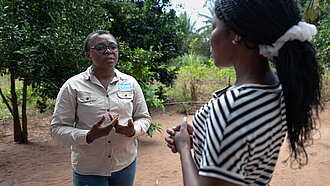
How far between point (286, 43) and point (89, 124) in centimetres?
159

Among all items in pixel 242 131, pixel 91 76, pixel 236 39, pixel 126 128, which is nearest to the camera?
pixel 242 131

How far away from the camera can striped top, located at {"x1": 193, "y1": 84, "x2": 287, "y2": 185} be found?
2.69ft

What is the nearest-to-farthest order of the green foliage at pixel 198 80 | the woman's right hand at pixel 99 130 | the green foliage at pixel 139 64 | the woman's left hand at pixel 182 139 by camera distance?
the woman's left hand at pixel 182 139
the woman's right hand at pixel 99 130
the green foliage at pixel 139 64
the green foliage at pixel 198 80

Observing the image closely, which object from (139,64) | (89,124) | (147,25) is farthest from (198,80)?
(89,124)

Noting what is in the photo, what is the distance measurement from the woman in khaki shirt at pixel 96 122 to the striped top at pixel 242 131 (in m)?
1.11

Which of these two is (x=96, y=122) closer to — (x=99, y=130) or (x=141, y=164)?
(x=99, y=130)

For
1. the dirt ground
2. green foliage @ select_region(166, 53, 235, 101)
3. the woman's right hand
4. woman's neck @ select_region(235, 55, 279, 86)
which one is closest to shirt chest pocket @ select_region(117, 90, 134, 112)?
the woman's right hand

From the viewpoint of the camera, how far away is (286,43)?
0.88 meters

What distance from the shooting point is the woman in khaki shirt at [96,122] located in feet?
6.32

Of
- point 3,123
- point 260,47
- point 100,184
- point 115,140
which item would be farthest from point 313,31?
point 3,123

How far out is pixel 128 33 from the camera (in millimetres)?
7215

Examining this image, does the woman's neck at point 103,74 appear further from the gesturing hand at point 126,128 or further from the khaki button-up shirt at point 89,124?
the gesturing hand at point 126,128

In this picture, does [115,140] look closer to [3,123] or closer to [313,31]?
[313,31]

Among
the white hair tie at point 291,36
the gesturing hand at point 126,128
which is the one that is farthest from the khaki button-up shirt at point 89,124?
the white hair tie at point 291,36
